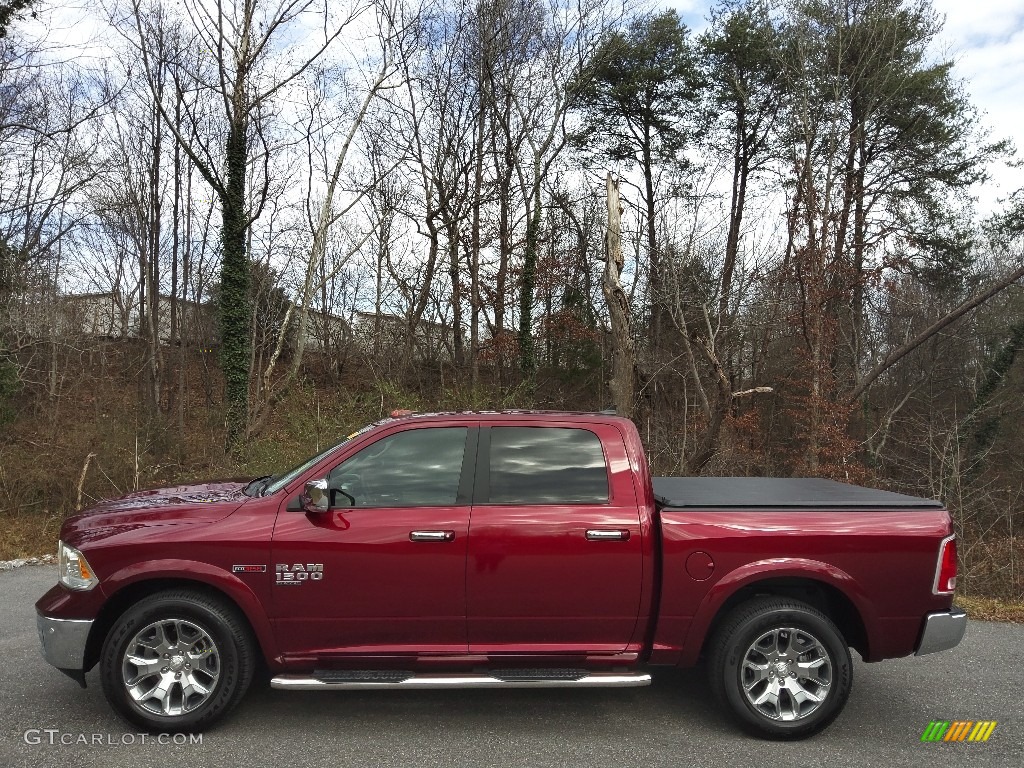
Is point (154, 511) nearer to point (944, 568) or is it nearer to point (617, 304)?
point (944, 568)

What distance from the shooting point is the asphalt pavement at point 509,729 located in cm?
376

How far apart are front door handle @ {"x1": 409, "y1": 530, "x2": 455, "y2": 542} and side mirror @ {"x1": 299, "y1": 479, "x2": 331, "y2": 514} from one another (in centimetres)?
50

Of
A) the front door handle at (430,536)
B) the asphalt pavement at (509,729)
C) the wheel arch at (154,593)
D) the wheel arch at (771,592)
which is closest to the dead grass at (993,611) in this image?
the asphalt pavement at (509,729)

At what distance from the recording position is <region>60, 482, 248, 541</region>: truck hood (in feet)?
13.5

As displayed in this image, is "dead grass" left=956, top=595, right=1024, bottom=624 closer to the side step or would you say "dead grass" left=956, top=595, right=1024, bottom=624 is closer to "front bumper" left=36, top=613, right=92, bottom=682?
the side step

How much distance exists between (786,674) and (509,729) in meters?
1.61

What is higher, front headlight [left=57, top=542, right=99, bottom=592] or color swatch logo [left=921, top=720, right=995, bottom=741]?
front headlight [left=57, top=542, right=99, bottom=592]

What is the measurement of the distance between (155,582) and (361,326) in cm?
2505

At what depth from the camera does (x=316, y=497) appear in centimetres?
394

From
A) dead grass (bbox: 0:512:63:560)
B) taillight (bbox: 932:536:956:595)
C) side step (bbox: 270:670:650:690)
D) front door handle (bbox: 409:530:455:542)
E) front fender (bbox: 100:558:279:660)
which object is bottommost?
dead grass (bbox: 0:512:63:560)

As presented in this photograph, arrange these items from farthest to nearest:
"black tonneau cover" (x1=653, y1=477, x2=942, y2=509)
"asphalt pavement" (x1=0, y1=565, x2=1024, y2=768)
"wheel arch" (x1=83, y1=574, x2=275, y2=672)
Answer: "black tonneau cover" (x1=653, y1=477, x2=942, y2=509), "wheel arch" (x1=83, y1=574, x2=275, y2=672), "asphalt pavement" (x1=0, y1=565, x2=1024, y2=768)

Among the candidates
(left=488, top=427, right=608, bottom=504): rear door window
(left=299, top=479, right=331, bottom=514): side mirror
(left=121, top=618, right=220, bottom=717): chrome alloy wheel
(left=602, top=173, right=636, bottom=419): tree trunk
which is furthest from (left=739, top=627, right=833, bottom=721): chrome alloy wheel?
(left=602, top=173, right=636, bottom=419): tree trunk

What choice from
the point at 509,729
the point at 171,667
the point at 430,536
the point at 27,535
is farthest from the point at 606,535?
the point at 27,535

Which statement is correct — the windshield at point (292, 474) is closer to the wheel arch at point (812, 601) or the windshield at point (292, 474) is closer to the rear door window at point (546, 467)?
the rear door window at point (546, 467)
